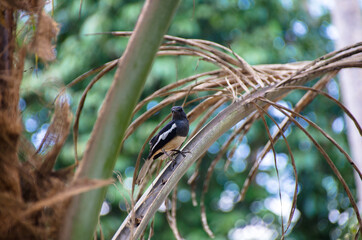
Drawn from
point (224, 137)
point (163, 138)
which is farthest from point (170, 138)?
point (224, 137)

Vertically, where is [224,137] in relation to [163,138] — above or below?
below

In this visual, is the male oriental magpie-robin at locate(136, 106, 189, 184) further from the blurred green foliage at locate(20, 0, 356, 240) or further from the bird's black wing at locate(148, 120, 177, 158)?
the blurred green foliage at locate(20, 0, 356, 240)

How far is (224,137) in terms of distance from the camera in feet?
26.1

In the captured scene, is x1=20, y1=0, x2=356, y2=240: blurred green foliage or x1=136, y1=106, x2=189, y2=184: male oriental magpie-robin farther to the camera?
x1=20, y1=0, x2=356, y2=240: blurred green foliage

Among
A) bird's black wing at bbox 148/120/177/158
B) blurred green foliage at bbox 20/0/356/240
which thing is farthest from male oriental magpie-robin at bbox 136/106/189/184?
blurred green foliage at bbox 20/0/356/240

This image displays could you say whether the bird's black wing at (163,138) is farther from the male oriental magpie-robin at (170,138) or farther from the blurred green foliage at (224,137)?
the blurred green foliage at (224,137)

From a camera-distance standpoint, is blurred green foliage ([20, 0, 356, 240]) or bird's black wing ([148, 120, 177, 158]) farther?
blurred green foliage ([20, 0, 356, 240])

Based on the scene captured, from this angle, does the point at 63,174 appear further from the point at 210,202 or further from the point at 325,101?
the point at 325,101

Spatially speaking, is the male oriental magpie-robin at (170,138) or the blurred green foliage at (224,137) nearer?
the male oriental magpie-robin at (170,138)

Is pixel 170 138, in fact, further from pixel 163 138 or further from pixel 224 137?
pixel 224 137

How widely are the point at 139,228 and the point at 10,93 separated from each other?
626 mm

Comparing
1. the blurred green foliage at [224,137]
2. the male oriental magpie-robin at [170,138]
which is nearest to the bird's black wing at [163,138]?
the male oriental magpie-robin at [170,138]

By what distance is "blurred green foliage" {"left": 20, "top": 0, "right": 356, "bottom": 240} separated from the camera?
7148 millimetres

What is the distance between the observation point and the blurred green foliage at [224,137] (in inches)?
281
